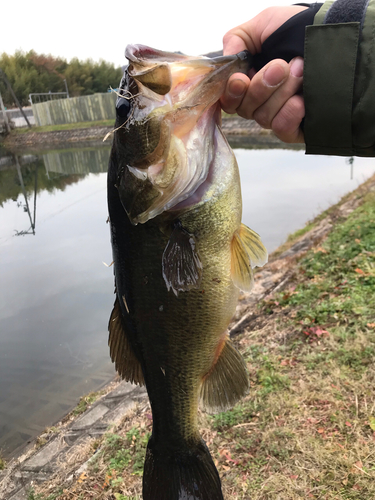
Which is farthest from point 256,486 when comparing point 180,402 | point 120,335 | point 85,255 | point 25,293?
point 85,255

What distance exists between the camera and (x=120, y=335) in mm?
1797

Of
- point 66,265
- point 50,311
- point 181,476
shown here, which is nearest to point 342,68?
point 181,476

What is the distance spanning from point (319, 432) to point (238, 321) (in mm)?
2222

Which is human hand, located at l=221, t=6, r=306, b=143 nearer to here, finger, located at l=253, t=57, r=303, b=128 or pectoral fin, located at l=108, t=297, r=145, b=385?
finger, located at l=253, t=57, r=303, b=128

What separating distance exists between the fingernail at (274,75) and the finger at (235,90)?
0.24 ft

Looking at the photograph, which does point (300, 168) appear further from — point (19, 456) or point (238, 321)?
point (19, 456)

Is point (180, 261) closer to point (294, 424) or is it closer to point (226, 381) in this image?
point (226, 381)

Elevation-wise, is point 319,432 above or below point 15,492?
above

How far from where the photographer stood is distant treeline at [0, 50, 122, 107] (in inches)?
2063

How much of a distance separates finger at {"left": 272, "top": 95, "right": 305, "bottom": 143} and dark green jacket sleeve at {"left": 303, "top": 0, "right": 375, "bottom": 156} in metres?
0.04

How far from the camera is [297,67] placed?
153 cm

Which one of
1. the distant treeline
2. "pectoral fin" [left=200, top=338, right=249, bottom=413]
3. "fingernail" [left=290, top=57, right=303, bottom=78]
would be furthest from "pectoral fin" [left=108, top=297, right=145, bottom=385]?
the distant treeline

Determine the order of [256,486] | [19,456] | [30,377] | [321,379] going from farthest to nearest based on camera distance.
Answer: [30,377], [19,456], [321,379], [256,486]

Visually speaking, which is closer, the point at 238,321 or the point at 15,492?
the point at 15,492
